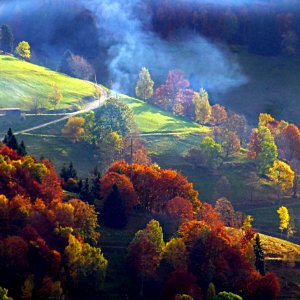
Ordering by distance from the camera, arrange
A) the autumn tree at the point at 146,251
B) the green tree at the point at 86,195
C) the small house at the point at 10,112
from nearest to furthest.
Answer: the autumn tree at the point at 146,251 → the green tree at the point at 86,195 → the small house at the point at 10,112

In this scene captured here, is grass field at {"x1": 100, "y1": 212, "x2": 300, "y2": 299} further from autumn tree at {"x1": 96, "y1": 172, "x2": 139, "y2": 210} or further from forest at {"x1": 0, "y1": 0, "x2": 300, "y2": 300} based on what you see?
autumn tree at {"x1": 96, "y1": 172, "x2": 139, "y2": 210}

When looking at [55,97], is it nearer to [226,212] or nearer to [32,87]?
[32,87]

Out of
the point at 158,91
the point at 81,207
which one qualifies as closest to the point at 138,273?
the point at 81,207

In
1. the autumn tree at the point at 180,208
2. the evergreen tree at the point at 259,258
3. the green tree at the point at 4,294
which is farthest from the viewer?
→ the autumn tree at the point at 180,208

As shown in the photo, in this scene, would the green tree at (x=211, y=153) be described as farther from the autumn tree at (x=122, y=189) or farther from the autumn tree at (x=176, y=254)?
the autumn tree at (x=176, y=254)

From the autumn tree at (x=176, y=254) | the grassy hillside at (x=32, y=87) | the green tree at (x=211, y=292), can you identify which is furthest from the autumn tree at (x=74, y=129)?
the green tree at (x=211, y=292)

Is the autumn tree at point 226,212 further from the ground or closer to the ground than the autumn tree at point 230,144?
closer to the ground

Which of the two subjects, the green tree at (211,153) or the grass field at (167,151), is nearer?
the grass field at (167,151)

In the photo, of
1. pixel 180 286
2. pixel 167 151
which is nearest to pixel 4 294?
pixel 180 286
